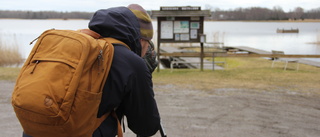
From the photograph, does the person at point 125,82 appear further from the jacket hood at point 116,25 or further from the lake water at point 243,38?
the lake water at point 243,38

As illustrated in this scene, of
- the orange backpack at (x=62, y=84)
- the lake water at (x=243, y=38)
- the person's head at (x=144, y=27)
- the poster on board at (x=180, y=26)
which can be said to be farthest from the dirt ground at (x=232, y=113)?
the lake water at (x=243, y=38)

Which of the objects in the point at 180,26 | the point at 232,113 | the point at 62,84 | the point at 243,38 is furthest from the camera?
the point at 243,38

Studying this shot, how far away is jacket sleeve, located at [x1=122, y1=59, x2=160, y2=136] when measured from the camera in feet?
5.17

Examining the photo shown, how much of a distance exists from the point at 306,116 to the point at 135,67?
13.9ft

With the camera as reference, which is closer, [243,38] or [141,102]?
[141,102]

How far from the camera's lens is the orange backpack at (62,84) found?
141 cm

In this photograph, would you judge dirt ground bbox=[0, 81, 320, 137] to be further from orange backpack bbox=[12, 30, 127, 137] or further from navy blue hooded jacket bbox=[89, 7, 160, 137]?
orange backpack bbox=[12, 30, 127, 137]

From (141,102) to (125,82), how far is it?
0.14 m

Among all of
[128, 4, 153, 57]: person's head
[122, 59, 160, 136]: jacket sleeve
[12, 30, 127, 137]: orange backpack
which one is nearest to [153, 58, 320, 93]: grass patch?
[128, 4, 153, 57]: person's head

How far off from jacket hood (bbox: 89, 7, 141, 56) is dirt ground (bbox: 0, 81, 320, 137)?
2727mm

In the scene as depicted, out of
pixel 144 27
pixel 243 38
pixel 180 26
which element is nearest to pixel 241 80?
pixel 180 26

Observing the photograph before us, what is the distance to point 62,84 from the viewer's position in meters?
1.42

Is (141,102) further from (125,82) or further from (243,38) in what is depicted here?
(243,38)

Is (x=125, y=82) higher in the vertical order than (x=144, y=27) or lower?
lower
